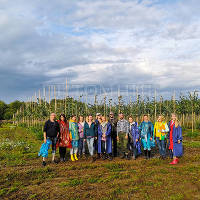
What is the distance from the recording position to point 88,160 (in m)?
8.29

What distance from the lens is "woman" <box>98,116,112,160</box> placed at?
8.55 meters

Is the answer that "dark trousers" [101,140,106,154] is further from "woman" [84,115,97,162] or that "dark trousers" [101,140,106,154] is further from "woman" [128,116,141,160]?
"woman" [128,116,141,160]

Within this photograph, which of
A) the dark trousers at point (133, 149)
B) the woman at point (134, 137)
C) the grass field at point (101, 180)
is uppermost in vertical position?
the woman at point (134, 137)

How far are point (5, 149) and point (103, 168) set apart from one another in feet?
19.7

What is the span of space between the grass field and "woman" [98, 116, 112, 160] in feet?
2.61

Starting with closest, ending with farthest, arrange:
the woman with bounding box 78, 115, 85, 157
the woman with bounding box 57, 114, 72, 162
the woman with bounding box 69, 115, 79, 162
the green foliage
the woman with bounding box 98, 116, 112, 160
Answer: the woman with bounding box 57, 114, 72, 162 < the woman with bounding box 69, 115, 79, 162 < the woman with bounding box 98, 116, 112, 160 < the woman with bounding box 78, 115, 85, 157 < the green foliage

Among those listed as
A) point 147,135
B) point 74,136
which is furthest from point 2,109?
point 147,135

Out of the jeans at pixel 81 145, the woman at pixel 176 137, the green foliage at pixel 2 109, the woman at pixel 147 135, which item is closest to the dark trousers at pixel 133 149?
the woman at pixel 147 135

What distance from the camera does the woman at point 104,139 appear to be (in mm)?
8555

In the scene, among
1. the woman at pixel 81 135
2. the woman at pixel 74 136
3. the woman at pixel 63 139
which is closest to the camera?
the woman at pixel 63 139

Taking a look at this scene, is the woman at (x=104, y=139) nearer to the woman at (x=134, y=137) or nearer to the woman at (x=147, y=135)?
the woman at (x=134, y=137)

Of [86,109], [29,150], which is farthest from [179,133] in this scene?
[86,109]

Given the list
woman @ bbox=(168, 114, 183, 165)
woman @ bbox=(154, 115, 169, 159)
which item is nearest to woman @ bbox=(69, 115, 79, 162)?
woman @ bbox=(154, 115, 169, 159)

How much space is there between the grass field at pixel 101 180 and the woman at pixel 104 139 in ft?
2.61
